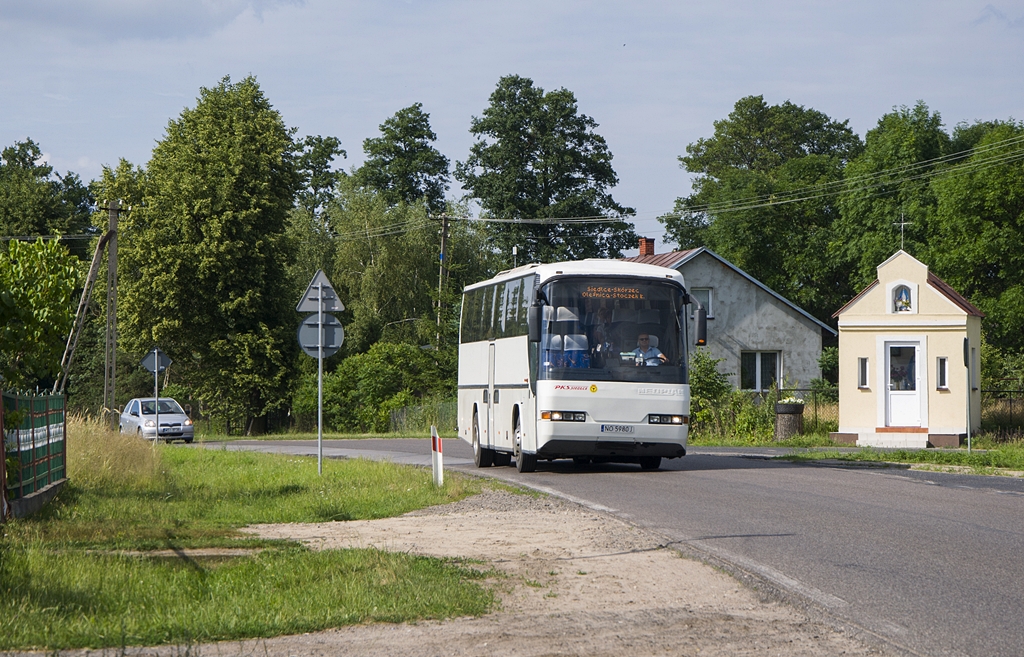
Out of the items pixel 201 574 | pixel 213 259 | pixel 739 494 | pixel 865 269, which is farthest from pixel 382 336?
pixel 201 574

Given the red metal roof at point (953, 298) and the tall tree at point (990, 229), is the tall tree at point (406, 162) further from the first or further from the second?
the red metal roof at point (953, 298)

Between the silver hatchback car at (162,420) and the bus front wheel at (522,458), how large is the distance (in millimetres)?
22239

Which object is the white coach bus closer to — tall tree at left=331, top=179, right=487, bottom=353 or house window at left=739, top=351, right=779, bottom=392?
house window at left=739, top=351, right=779, bottom=392

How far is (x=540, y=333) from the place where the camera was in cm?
2014

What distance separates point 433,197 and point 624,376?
187ft

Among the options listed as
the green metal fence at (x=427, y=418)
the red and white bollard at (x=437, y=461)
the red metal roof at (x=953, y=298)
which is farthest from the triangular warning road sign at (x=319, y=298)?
the green metal fence at (x=427, y=418)

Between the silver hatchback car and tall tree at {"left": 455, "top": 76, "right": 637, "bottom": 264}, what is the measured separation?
26.5 m

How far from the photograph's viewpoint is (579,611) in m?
7.95

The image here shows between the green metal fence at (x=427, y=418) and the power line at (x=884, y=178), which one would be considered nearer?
the green metal fence at (x=427, y=418)

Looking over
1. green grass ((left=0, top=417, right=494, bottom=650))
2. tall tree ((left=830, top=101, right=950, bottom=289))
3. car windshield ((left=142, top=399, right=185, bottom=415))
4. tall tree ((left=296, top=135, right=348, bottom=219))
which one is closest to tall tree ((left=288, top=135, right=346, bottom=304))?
tall tree ((left=296, top=135, right=348, bottom=219))

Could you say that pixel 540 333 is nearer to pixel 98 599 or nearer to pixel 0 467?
pixel 0 467

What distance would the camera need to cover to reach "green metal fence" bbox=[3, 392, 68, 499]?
14102 mm

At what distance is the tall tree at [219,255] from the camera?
1940 inches

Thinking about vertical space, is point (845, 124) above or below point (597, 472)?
above
